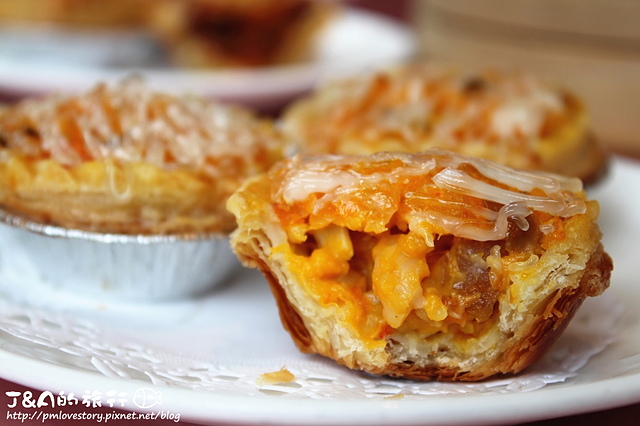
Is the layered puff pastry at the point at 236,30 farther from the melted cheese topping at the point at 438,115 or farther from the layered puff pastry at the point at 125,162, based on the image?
the layered puff pastry at the point at 125,162

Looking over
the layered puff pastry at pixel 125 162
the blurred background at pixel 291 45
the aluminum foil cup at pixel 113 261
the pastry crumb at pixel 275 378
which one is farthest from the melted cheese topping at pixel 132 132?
the blurred background at pixel 291 45

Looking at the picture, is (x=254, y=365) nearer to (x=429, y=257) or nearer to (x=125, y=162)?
(x=429, y=257)

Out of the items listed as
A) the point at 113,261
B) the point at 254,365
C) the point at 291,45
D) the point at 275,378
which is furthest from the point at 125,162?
the point at 291,45

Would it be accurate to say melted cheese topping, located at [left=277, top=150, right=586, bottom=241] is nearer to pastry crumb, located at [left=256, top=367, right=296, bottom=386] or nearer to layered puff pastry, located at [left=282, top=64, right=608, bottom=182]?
pastry crumb, located at [left=256, top=367, right=296, bottom=386]

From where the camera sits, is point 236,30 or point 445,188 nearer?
point 445,188

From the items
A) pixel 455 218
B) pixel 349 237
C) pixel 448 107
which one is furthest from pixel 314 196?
pixel 448 107

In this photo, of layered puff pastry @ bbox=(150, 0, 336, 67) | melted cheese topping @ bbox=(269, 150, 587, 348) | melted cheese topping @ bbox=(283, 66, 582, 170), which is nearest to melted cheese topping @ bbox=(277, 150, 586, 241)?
melted cheese topping @ bbox=(269, 150, 587, 348)
